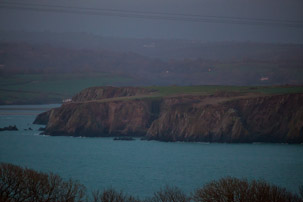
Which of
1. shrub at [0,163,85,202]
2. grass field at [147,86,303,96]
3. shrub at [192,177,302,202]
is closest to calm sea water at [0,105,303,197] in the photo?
grass field at [147,86,303,96]

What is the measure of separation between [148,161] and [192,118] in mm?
12693

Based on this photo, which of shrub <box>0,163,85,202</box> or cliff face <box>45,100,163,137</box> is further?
cliff face <box>45,100,163,137</box>

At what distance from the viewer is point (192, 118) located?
67500mm

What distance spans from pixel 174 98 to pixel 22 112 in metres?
41.0

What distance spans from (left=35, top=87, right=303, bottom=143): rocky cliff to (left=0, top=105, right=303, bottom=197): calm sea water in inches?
81.3

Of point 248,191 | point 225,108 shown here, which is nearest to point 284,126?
point 225,108

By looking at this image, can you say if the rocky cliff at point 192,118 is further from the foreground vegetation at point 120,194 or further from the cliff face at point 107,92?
the foreground vegetation at point 120,194

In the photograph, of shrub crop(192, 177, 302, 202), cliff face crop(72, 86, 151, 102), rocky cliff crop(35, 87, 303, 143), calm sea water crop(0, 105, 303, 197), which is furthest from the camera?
cliff face crop(72, 86, 151, 102)

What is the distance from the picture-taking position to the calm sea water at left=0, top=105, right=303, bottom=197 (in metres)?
47.0

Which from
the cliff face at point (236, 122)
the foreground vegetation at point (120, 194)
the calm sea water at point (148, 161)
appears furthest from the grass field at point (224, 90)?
the foreground vegetation at point (120, 194)

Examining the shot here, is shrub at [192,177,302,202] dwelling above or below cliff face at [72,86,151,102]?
below

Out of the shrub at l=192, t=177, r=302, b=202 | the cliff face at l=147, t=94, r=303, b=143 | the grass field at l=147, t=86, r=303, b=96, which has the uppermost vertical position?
the grass field at l=147, t=86, r=303, b=96

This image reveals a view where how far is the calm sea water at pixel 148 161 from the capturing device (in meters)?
47.0

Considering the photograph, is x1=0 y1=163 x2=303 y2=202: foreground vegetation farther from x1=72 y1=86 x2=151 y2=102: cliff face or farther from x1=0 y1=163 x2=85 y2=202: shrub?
x1=72 y1=86 x2=151 y2=102: cliff face
